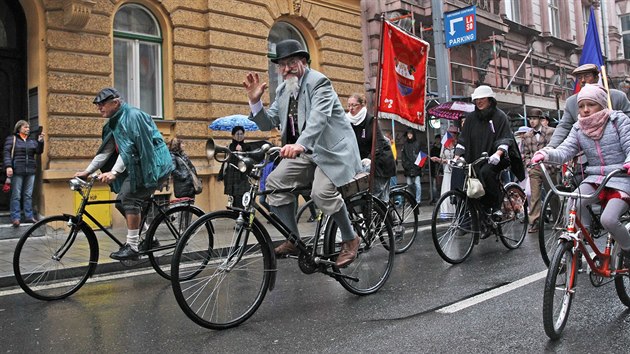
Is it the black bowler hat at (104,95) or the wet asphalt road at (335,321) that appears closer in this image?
the wet asphalt road at (335,321)

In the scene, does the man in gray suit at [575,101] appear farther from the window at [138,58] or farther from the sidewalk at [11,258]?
the window at [138,58]

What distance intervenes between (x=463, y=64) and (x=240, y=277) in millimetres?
17420

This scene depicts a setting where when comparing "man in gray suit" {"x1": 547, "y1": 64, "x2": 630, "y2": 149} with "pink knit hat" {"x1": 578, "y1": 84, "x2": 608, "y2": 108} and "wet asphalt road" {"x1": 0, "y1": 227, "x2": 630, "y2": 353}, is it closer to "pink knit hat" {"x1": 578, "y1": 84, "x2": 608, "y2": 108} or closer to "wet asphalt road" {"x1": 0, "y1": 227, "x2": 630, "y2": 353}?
"pink knit hat" {"x1": 578, "y1": 84, "x2": 608, "y2": 108}

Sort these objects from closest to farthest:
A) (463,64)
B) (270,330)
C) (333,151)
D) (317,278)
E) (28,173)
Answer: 1. (270,330)
2. (333,151)
3. (317,278)
4. (28,173)
5. (463,64)

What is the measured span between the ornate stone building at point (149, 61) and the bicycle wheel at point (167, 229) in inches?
205

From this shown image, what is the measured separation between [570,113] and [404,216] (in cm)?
226

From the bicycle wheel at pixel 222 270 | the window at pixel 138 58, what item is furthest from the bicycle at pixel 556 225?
the window at pixel 138 58

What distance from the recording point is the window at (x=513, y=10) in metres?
24.2

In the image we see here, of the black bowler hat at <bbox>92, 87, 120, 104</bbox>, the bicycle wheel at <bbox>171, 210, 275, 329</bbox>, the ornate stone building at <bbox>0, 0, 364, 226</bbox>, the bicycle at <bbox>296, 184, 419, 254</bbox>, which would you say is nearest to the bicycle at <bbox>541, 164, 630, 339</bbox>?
the bicycle wheel at <bbox>171, 210, 275, 329</bbox>

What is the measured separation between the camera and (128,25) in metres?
12.0

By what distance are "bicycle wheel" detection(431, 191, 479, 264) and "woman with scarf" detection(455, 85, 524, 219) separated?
1.14ft

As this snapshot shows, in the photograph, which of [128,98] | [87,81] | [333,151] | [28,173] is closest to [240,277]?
[333,151]

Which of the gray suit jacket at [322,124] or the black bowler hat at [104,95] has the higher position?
the black bowler hat at [104,95]

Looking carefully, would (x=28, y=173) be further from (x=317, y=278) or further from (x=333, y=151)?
(x=333, y=151)
